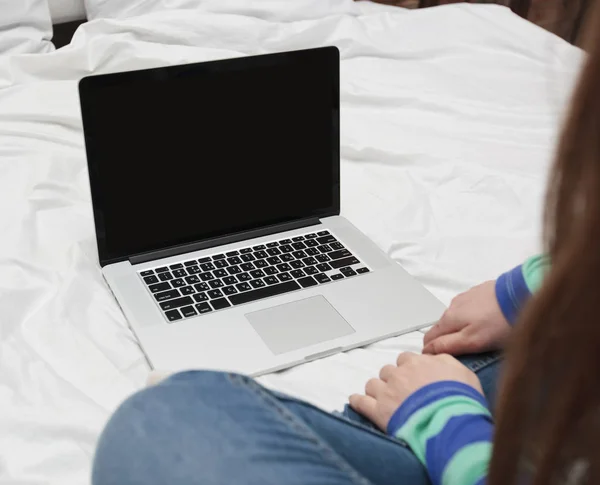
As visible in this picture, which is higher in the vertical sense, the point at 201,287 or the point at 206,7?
the point at 206,7

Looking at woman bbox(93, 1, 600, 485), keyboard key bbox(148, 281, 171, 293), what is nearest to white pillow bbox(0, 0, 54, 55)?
keyboard key bbox(148, 281, 171, 293)

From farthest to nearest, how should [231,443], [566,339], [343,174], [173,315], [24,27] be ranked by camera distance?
1. [24,27]
2. [343,174]
3. [173,315]
4. [231,443]
5. [566,339]

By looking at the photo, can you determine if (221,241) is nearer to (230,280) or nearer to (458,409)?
(230,280)

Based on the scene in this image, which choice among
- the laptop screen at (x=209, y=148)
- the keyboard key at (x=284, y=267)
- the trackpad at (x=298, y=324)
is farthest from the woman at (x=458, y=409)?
the laptop screen at (x=209, y=148)

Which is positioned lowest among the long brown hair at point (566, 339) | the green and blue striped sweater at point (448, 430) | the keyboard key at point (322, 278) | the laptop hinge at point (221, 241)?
the keyboard key at point (322, 278)

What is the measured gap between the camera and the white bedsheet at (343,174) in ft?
2.53

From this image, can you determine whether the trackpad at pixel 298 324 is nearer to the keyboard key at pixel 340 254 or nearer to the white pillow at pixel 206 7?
the keyboard key at pixel 340 254

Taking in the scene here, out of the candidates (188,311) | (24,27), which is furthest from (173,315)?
(24,27)

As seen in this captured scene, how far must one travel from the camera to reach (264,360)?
79cm

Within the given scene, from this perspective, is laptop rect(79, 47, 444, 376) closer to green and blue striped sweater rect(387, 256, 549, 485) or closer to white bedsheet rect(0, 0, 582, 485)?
white bedsheet rect(0, 0, 582, 485)

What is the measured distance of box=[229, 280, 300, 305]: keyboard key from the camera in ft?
2.87

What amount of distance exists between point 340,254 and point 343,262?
0.02m

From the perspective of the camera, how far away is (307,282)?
913 millimetres

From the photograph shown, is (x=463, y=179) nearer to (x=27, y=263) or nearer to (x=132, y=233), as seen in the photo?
(x=132, y=233)
